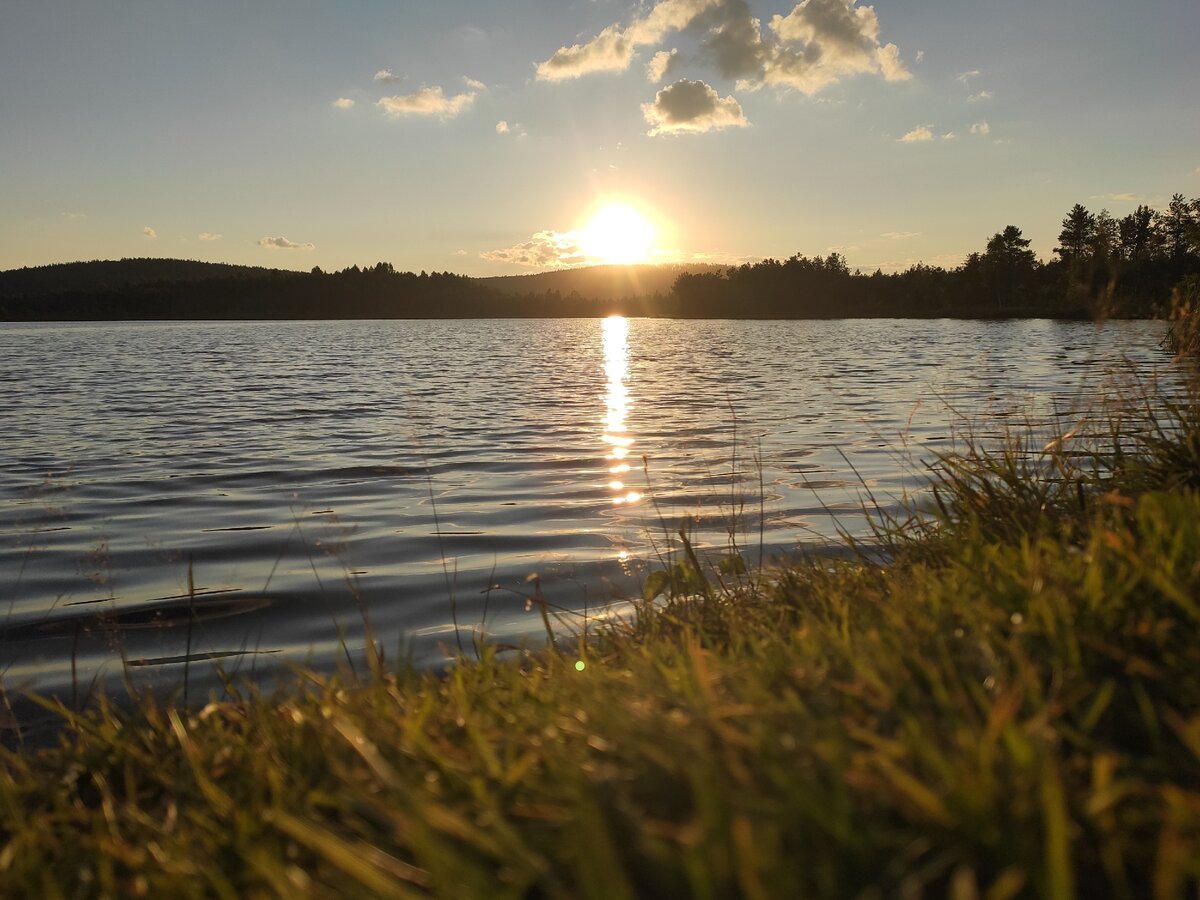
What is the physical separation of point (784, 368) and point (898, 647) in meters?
23.9

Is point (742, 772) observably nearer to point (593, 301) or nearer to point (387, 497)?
point (387, 497)

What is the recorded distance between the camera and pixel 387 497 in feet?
27.7

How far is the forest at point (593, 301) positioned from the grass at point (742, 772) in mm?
72589

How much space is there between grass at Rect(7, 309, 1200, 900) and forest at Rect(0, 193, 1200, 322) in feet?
238

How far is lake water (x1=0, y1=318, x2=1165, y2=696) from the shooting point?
494 centimetres

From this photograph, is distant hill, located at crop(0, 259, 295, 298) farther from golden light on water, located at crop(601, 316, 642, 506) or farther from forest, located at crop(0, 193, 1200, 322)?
golden light on water, located at crop(601, 316, 642, 506)

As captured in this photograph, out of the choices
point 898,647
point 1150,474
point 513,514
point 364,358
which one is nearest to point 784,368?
point 364,358

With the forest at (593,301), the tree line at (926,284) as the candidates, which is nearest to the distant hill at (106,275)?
the forest at (593,301)

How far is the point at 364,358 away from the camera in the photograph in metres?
32.6

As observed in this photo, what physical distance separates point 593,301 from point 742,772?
15347cm

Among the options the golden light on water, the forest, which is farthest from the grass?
the forest

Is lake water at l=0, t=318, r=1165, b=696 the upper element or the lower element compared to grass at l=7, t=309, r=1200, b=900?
lower

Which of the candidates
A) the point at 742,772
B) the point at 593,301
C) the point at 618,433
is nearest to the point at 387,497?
the point at 618,433

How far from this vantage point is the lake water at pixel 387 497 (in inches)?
194
